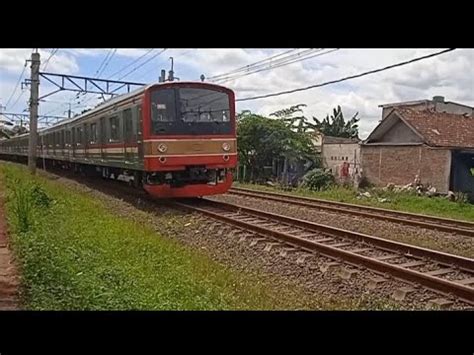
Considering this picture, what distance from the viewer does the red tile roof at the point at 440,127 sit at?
21.4 m

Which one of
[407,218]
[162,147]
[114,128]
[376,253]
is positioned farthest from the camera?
[114,128]

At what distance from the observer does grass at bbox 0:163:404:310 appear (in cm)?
492

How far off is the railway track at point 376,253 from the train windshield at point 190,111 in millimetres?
2232

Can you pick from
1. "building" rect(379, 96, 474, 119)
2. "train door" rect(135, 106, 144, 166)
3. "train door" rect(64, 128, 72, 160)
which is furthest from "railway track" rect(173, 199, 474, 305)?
"building" rect(379, 96, 474, 119)

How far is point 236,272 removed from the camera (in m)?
7.13

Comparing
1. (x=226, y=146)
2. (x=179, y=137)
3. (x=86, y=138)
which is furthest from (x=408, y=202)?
(x=86, y=138)

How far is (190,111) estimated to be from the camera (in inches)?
480

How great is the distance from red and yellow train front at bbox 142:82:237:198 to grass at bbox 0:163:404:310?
2.86 metres

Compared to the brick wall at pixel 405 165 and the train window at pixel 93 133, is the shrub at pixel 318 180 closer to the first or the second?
the brick wall at pixel 405 165

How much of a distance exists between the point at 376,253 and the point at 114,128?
8990mm

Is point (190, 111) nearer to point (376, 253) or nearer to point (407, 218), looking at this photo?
point (407, 218)

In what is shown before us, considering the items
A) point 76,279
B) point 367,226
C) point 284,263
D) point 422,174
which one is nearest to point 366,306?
point 284,263
